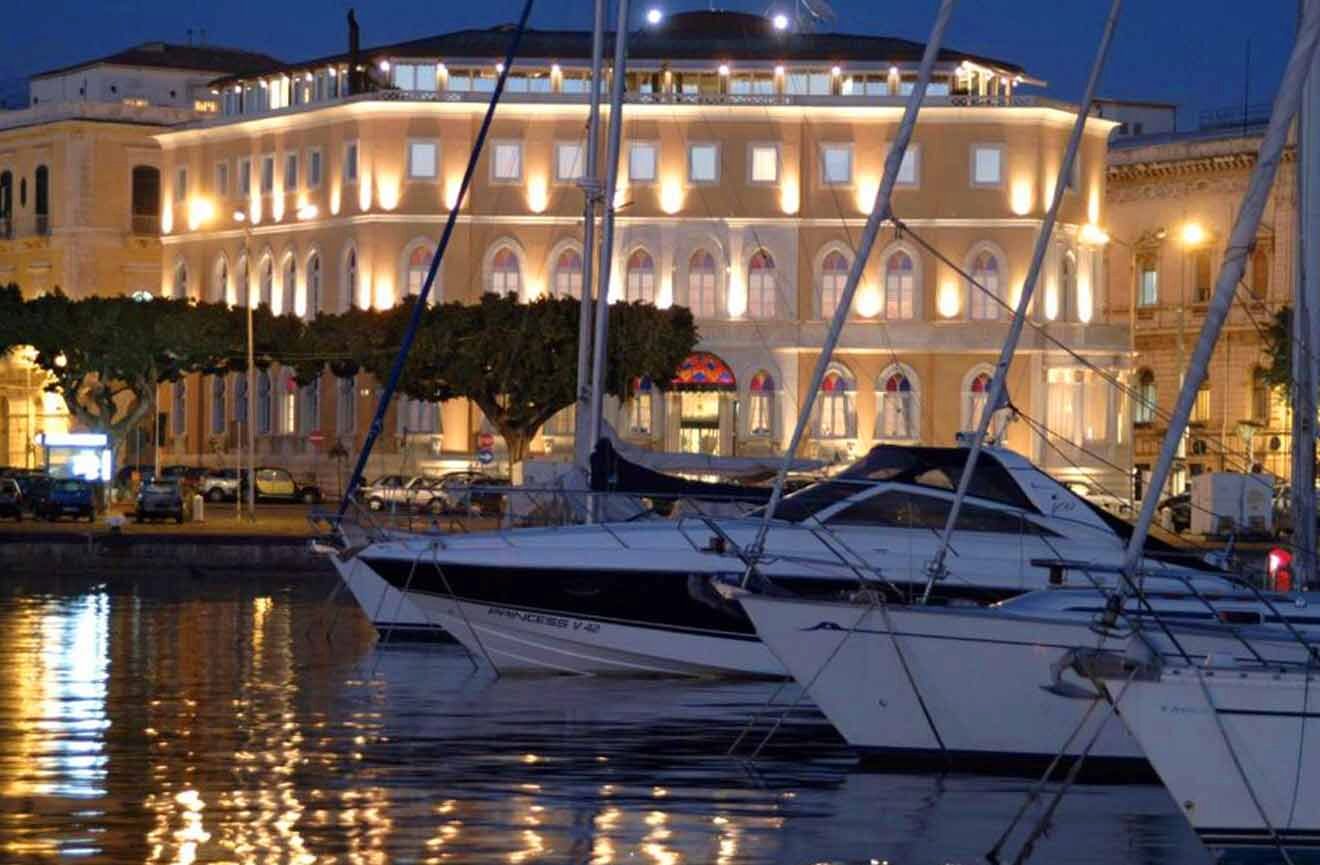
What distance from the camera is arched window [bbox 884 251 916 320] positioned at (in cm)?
9412

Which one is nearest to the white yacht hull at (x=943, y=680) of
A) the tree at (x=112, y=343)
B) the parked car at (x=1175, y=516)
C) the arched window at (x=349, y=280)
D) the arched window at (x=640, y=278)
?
the parked car at (x=1175, y=516)

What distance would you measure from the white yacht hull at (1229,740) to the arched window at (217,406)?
3322 inches

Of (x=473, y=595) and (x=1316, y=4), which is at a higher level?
(x=1316, y=4)

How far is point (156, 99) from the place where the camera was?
11938 centimetres

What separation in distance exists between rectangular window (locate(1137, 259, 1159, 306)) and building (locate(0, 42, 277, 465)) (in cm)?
3325

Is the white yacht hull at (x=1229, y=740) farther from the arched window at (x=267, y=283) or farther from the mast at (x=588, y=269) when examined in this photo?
the arched window at (x=267, y=283)

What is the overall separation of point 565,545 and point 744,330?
6216 centimetres

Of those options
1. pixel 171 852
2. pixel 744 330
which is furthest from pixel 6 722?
pixel 744 330

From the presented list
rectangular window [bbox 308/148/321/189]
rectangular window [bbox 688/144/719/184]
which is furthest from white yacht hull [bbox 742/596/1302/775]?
rectangular window [bbox 308/148/321/189]

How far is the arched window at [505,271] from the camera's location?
94.2 metres

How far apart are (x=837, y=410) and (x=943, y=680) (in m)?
69.4

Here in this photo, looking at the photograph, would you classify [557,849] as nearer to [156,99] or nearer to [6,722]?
[6,722]

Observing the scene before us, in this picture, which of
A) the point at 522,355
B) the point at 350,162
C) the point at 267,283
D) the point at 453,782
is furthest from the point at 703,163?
the point at 453,782

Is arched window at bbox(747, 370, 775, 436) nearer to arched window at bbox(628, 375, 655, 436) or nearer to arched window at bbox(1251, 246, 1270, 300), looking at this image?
arched window at bbox(628, 375, 655, 436)
